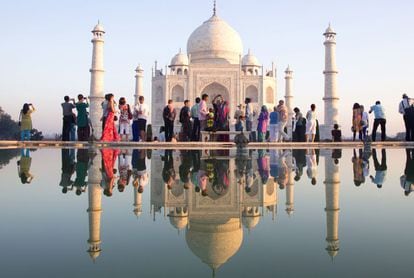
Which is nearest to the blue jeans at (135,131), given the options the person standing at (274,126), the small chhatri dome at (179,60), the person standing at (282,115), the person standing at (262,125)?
the person standing at (262,125)

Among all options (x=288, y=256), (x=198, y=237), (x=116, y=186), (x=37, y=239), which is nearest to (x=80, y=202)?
(x=116, y=186)

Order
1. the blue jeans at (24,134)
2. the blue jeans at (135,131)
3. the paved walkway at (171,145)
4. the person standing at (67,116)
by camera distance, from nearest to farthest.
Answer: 1. the paved walkway at (171,145)
2. the person standing at (67,116)
3. the blue jeans at (24,134)
4. the blue jeans at (135,131)

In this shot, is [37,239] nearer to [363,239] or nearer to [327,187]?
[363,239]

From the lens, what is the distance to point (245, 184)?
2.99 meters

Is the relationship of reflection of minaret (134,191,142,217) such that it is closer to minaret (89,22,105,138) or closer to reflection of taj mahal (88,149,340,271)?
reflection of taj mahal (88,149,340,271)

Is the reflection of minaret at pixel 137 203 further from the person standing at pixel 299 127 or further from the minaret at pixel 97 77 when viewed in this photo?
the minaret at pixel 97 77

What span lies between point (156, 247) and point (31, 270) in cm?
38

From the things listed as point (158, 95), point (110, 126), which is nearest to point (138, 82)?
point (158, 95)

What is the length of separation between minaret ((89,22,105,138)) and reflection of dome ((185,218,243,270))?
26464 millimetres

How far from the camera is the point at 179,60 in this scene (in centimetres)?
3459

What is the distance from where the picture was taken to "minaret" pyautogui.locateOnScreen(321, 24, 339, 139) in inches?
1113

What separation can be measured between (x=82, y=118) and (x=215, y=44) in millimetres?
24614

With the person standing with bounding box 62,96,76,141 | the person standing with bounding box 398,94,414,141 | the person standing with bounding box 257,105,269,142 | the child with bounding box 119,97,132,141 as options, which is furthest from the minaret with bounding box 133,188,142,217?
the person standing with bounding box 398,94,414,141

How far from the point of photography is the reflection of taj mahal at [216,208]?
1.46 metres
